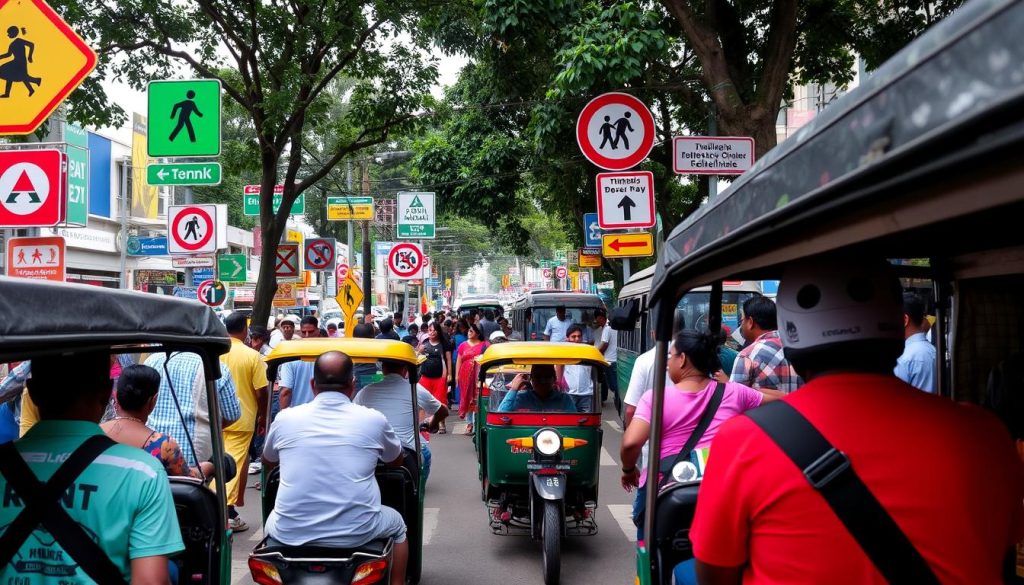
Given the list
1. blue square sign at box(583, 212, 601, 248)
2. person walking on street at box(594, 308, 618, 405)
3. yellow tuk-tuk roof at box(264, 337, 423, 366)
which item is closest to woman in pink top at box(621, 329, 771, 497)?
yellow tuk-tuk roof at box(264, 337, 423, 366)

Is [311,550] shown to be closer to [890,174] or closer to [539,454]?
[539,454]

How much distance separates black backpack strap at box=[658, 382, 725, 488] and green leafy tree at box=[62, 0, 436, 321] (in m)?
11.5

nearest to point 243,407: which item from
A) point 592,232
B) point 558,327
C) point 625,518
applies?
point 625,518

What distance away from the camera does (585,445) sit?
725cm

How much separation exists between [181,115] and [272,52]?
211 inches

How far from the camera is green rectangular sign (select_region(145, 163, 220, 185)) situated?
11.5 meters

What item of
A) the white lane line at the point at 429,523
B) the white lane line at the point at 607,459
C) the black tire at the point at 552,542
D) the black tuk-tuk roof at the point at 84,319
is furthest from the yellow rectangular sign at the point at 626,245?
the black tuk-tuk roof at the point at 84,319

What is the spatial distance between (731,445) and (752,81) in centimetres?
1351

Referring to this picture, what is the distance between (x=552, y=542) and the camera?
6453 millimetres

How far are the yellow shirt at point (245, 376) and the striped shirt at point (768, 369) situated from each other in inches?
160

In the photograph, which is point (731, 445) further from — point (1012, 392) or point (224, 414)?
point (224, 414)

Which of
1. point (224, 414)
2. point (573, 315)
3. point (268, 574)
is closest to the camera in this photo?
point (268, 574)

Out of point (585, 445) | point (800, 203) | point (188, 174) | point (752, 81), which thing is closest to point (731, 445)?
point (800, 203)

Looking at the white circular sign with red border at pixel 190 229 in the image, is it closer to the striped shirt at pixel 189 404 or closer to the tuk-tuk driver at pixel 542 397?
the striped shirt at pixel 189 404
